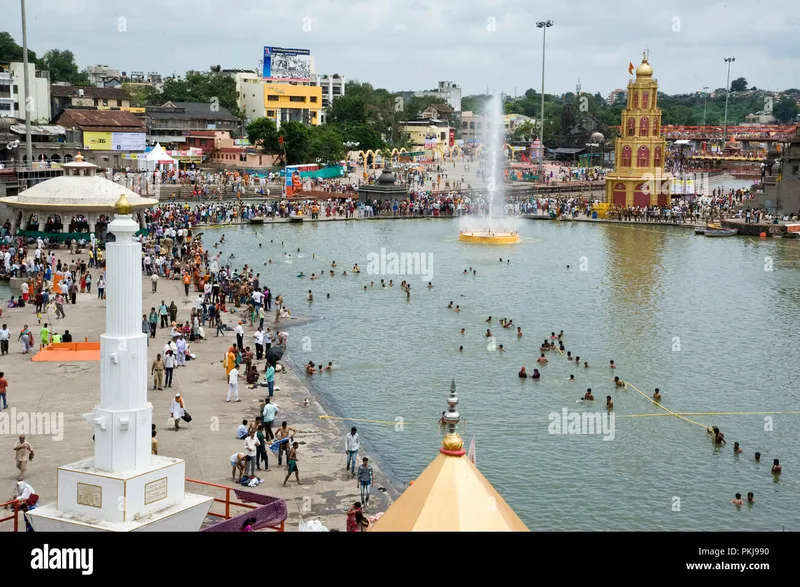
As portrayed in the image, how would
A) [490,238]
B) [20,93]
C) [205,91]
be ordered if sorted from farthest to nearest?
[205,91]
[20,93]
[490,238]

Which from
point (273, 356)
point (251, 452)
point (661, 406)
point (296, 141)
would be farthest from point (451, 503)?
point (296, 141)

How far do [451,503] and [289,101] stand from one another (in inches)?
4697

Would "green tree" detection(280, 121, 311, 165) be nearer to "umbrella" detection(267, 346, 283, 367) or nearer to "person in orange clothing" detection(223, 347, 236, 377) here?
"umbrella" detection(267, 346, 283, 367)

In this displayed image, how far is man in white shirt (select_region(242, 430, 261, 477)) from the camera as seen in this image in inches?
794

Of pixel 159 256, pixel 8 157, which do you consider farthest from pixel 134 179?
pixel 159 256

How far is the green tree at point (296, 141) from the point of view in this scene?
332ft

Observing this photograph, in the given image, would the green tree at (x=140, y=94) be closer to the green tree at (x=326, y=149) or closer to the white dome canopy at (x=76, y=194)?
the green tree at (x=326, y=149)

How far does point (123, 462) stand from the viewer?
14.5 metres

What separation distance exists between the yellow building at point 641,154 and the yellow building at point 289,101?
5345cm

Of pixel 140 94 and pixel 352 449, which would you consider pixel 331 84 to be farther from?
pixel 352 449

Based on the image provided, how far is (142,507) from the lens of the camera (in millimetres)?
14453

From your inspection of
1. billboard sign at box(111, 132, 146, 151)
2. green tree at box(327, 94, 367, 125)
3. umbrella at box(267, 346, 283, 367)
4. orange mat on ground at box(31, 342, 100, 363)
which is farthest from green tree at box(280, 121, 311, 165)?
umbrella at box(267, 346, 283, 367)

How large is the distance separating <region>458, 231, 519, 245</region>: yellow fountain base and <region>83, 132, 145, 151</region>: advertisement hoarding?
38742 millimetres
